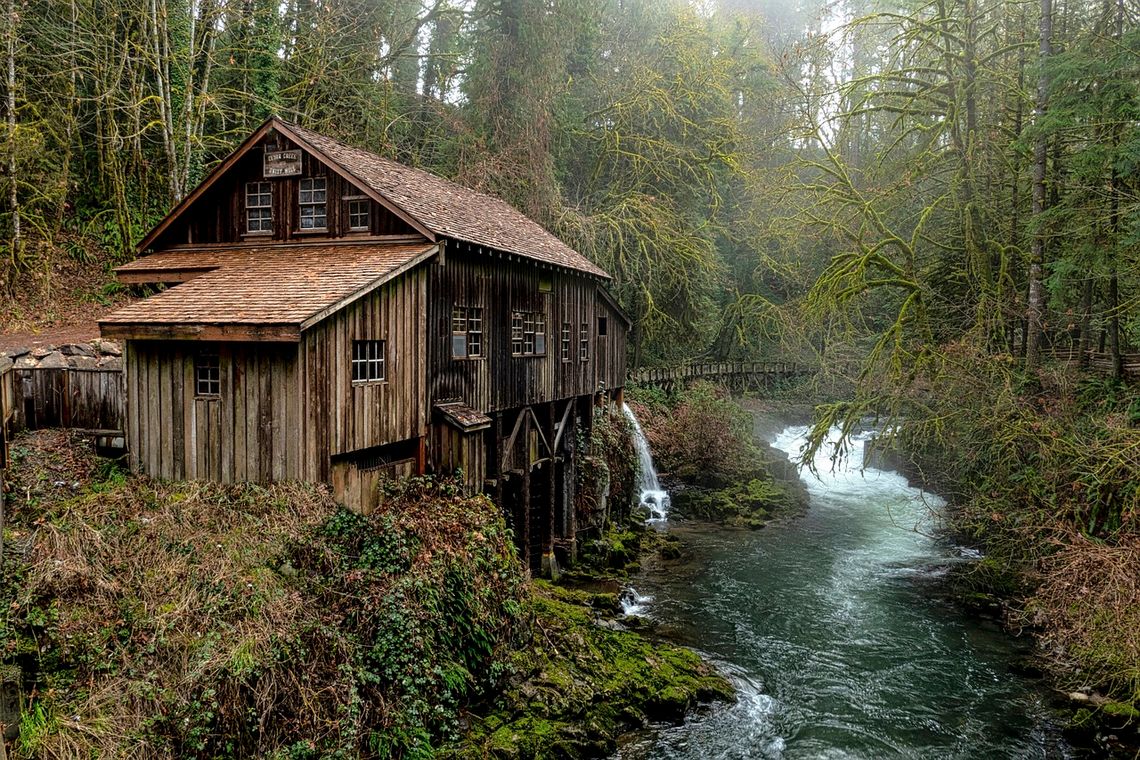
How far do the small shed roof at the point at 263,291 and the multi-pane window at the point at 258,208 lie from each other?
49 cm

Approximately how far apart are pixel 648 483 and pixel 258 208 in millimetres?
16096

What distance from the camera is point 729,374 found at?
3894cm

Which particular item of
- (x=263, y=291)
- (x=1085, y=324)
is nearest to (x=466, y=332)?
(x=263, y=291)

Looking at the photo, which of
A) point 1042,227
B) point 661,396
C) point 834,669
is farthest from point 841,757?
point 661,396

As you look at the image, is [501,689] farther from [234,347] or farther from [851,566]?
[851,566]

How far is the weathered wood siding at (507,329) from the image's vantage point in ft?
43.1

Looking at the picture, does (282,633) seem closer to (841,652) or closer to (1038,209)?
(841,652)

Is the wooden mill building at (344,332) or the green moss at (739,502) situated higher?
the wooden mill building at (344,332)

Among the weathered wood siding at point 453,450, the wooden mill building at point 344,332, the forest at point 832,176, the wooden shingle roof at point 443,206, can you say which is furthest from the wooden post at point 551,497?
the forest at point 832,176

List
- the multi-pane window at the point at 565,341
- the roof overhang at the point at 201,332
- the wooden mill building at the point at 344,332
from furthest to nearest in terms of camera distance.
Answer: the multi-pane window at the point at 565,341 → the wooden mill building at the point at 344,332 → the roof overhang at the point at 201,332

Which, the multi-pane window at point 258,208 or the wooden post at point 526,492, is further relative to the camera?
the wooden post at point 526,492

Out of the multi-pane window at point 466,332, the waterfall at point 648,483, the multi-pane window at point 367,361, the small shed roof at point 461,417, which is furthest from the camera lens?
the waterfall at point 648,483

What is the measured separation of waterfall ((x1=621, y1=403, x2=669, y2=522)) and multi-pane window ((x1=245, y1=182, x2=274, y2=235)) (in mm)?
13286

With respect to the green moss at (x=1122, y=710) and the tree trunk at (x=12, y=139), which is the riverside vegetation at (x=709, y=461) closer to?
the green moss at (x=1122, y=710)
